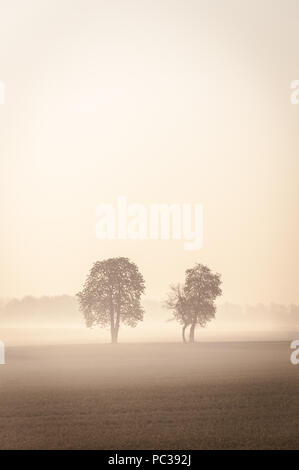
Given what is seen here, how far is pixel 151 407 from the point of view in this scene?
1152 inches

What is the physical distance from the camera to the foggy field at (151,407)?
23.4 metres

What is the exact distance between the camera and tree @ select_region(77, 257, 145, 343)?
288ft

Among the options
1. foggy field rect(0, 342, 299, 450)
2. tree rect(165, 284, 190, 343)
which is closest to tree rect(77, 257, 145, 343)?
tree rect(165, 284, 190, 343)

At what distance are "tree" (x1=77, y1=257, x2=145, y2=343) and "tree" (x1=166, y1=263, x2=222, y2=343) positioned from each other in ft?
20.5

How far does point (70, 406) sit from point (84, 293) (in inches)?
2326

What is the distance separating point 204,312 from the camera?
287ft

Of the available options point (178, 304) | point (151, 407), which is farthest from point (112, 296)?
point (151, 407)

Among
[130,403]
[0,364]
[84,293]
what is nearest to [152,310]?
[84,293]

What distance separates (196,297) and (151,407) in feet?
A: 194

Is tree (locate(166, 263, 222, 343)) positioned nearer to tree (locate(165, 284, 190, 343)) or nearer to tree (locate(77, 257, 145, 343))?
tree (locate(165, 284, 190, 343))

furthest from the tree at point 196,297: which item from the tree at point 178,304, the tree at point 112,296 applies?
the tree at point 112,296

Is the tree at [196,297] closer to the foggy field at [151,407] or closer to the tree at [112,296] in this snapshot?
the tree at [112,296]

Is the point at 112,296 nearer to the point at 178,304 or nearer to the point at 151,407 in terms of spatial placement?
the point at 178,304
